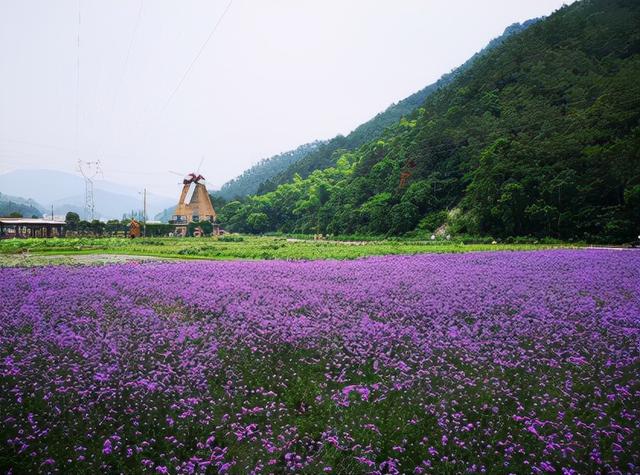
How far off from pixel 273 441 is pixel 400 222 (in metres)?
62.2

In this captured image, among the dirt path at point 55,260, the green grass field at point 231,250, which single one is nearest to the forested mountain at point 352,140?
the green grass field at point 231,250

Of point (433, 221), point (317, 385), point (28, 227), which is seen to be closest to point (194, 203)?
point (28, 227)

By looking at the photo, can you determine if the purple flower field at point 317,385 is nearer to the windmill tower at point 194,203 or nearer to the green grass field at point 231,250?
the green grass field at point 231,250

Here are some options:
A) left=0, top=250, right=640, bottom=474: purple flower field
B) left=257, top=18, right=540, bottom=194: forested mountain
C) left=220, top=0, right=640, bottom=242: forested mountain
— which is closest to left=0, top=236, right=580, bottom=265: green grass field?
left=220, top=0, right=640, bottom=242: forested mountain

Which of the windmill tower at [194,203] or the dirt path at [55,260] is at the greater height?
the windmill tower at [194,203]

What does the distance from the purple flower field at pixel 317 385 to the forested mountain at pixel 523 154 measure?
36.9m

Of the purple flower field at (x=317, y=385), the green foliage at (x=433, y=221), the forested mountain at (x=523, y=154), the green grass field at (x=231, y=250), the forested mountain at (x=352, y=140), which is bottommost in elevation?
the purple flower field at (x=317, y=385)

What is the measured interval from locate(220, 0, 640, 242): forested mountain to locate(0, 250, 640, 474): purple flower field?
3687cm

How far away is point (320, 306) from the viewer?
8773 mm

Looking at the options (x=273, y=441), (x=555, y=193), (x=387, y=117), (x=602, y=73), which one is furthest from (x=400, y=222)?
(x=387, y=117)

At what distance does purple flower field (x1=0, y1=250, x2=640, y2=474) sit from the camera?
425cm

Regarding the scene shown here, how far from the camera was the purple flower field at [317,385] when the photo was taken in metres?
4.25

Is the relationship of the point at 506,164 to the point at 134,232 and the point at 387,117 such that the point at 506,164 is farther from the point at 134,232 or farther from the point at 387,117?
the point at 387,117

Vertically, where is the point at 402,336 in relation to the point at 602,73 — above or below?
below
